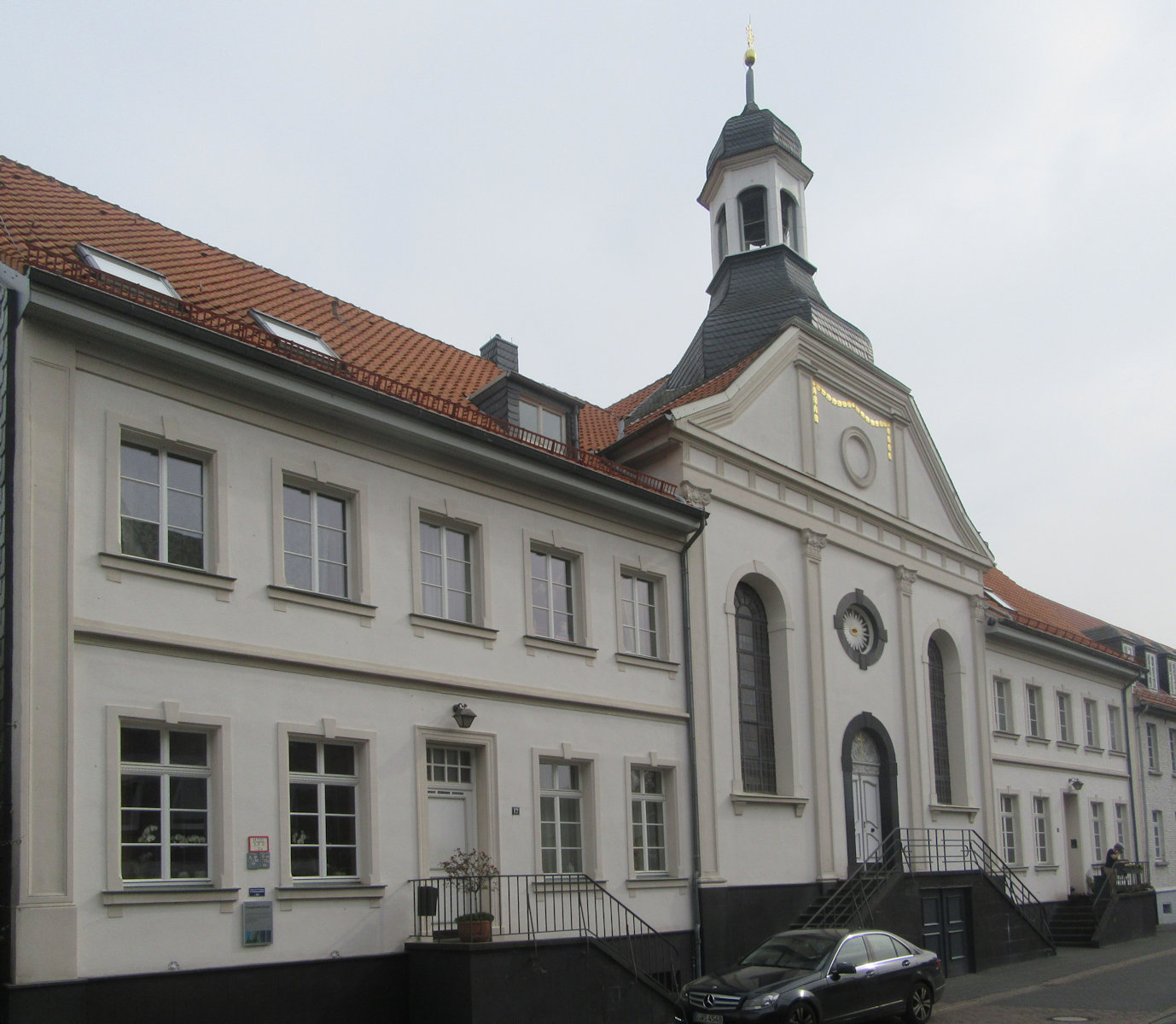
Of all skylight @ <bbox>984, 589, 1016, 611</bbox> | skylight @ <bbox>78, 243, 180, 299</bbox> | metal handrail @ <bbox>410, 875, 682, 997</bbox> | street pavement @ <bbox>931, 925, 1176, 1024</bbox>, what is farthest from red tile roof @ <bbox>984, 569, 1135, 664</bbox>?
skylight @ <bbox>78, 243, 180, 299</bbox>

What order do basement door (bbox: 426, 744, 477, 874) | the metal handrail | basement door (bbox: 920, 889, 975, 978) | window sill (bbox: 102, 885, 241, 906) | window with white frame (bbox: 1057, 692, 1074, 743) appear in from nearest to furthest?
window sill (bbox: 102, 885, 241, 906)
the metal handrail
basement door (bbox: 426, 744, 477, 874)
basement door (bbox: 920, 889, 975, 978)
window with white frame (bbox: 1057, 692, 1074, 743)

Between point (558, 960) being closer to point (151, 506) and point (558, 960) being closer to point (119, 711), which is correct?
point (119, 711)

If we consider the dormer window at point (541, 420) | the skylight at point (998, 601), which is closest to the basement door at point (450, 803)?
the dormer window at point (541, 420)

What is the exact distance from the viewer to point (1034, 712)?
3272 centimetres

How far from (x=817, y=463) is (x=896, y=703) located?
5071mm

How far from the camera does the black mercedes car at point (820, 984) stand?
15.1m

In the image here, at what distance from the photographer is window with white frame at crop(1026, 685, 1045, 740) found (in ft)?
106

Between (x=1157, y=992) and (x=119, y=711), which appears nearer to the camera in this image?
Result: (x=119, y=711)

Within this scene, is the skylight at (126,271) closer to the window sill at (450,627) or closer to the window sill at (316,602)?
the window sill at (316,602)

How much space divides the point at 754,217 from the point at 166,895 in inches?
792

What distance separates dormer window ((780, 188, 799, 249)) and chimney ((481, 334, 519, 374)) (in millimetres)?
6711

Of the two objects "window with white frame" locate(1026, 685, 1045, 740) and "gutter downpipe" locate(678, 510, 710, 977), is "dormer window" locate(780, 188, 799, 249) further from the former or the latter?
"window with white frame" locate(1026, 685, 1045, 740)

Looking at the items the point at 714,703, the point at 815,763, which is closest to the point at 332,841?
the point at 714,703

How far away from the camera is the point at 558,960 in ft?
49.2
